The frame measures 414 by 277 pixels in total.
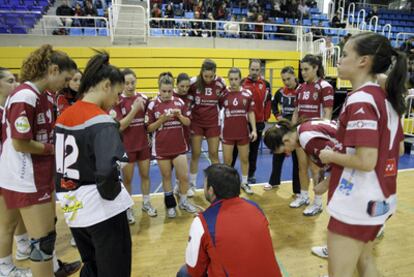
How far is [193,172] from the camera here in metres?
4.25

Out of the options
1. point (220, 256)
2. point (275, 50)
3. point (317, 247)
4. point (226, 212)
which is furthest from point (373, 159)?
point (275, 50)

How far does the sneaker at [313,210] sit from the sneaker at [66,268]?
245 cm

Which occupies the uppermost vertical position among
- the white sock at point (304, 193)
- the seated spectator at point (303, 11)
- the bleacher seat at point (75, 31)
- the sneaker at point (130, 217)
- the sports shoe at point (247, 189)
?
the seated spectator at point (303, 11)

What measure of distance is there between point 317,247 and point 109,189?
7.09 ft

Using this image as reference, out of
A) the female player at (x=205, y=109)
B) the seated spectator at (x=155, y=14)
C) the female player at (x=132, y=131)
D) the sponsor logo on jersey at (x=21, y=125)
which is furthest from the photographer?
the seated spectator at (x=155, y=14)

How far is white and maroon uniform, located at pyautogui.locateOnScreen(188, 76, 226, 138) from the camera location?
3.97 meters

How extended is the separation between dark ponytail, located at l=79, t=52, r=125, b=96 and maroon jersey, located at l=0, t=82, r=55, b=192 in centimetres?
52

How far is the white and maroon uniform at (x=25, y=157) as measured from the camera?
188cm

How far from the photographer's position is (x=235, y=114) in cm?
411

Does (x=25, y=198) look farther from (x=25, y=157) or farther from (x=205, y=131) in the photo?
(x=205, y=131)

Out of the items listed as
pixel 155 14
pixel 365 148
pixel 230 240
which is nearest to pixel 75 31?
pixel 155 14

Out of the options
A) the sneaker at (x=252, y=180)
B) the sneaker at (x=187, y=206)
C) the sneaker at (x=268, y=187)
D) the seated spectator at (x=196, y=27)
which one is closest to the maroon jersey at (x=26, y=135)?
the sneaker at (x=187, y=206)

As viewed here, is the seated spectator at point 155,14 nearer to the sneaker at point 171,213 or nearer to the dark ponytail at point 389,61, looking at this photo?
the sneaker at point 171,213

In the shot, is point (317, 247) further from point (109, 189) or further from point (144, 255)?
point (109, 189)
